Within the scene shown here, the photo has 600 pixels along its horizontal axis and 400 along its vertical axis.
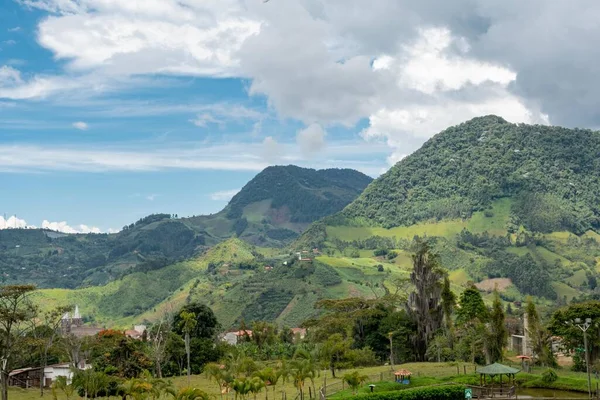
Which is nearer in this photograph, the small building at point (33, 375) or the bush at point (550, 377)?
the bush at point (550, 377)

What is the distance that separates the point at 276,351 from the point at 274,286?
84.9 m

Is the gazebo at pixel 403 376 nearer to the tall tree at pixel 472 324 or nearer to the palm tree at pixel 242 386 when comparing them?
the tall tree at pixel 472 324

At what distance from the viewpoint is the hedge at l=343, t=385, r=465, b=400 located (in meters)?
45.9

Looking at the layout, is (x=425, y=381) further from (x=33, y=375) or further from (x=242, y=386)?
(x=33, y=375)

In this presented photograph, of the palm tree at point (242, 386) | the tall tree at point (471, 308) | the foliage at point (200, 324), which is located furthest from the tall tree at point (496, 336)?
the foliage at point (200, 324)

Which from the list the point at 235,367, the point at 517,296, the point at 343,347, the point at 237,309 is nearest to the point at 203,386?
the point at 235,367

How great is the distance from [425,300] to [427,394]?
2523cm

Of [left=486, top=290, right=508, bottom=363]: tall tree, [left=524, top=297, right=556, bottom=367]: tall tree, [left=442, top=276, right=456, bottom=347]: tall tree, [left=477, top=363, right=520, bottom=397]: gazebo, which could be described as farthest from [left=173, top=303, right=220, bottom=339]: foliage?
[left=477, top=363, right=520, bottom=397]: gazebo

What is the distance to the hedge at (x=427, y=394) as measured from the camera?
4594 cm

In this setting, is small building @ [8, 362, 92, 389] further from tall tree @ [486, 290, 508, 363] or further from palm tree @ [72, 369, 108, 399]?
tall tree @ [486, 290, 508, 363]

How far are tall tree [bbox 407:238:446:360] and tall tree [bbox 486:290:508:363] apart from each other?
31.2 ft

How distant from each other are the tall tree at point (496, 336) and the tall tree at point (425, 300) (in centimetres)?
952

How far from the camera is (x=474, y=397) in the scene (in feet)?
153

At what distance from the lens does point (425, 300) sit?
71.4 metres
